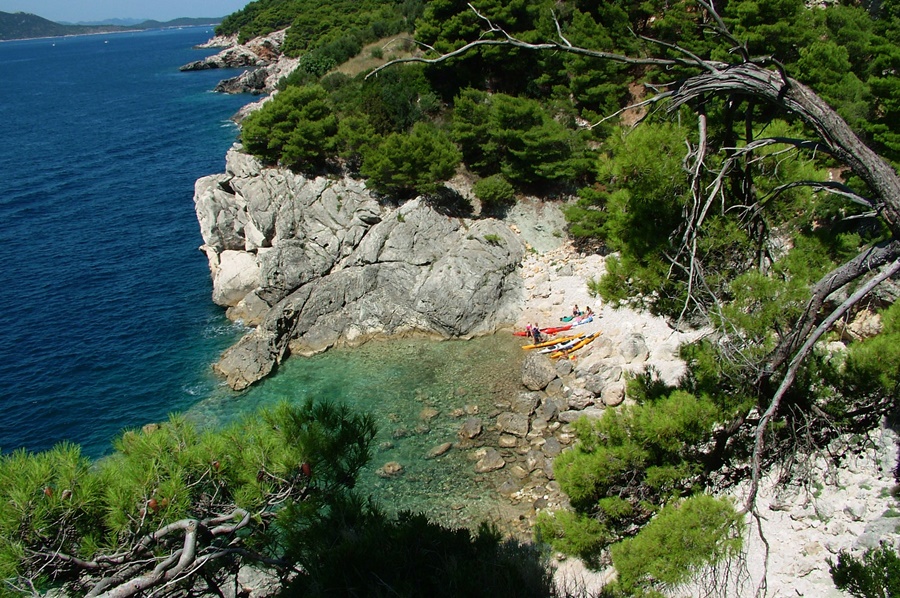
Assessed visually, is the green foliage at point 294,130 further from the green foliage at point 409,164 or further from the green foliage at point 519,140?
the green foliage at point 519,140

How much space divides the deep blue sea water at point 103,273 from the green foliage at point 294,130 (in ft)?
25.8

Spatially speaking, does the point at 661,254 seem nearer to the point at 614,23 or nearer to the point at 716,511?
the point at 716,511

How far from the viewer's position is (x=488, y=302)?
24.6m

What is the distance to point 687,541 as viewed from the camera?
6387 millimetres

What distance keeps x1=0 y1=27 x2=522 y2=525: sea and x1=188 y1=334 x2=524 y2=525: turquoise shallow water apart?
0.18 feet

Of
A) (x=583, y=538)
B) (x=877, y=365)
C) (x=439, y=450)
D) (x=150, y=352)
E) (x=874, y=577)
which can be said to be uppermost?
(x=877, y=365)

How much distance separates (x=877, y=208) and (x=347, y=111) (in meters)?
31.4

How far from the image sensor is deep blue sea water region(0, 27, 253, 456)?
21.4 meters

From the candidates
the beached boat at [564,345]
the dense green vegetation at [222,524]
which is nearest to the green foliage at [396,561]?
the dense green vegetation at [222,524]

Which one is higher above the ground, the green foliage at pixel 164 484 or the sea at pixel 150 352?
the green foliage at pixel 164 484

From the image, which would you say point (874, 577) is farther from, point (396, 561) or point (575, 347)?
point (575, 347)

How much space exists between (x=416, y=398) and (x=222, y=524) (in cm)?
1292

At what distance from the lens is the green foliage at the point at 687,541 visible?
6320mm

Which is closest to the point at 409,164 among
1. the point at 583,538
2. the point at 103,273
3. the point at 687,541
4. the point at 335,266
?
the point at 335,266
